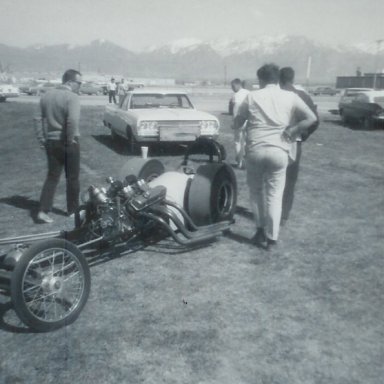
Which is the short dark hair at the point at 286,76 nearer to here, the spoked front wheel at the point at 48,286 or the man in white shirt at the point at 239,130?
the spoked front wheel at the point at 48,286

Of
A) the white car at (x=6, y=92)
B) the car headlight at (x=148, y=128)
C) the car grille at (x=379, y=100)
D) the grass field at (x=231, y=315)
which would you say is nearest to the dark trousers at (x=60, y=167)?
the grass field at (x=231, y=315)

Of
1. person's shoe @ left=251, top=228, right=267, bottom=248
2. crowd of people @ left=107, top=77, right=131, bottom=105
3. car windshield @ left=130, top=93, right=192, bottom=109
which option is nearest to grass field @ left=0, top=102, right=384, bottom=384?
person's shoe @ left=251, top=228, right=267, bottom=248

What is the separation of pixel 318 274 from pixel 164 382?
2068mm

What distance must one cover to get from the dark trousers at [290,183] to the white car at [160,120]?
4.91 metres

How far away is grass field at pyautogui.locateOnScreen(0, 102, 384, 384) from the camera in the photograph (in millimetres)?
2914

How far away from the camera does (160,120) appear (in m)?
10.2

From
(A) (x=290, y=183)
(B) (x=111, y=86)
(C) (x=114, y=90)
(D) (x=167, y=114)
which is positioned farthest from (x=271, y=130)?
(C) (x=114, y=90)

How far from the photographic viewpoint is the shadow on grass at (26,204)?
20.8ft

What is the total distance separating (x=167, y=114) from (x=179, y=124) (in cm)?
43

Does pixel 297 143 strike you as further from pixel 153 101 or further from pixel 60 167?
pixel 153 101

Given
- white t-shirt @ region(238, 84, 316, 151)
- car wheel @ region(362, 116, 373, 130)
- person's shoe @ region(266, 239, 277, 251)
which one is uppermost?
white t-shirt @ region(238, 84, 316, 151)

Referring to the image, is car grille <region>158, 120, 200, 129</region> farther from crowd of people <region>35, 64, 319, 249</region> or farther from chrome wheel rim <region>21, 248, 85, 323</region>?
chrome wheel rim <region>21, 248, 85, 323</region>

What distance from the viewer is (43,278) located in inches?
135

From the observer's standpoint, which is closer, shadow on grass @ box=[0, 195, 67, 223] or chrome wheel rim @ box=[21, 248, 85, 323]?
chrome wheel rim @ box=[21, 248, 85, 323]
